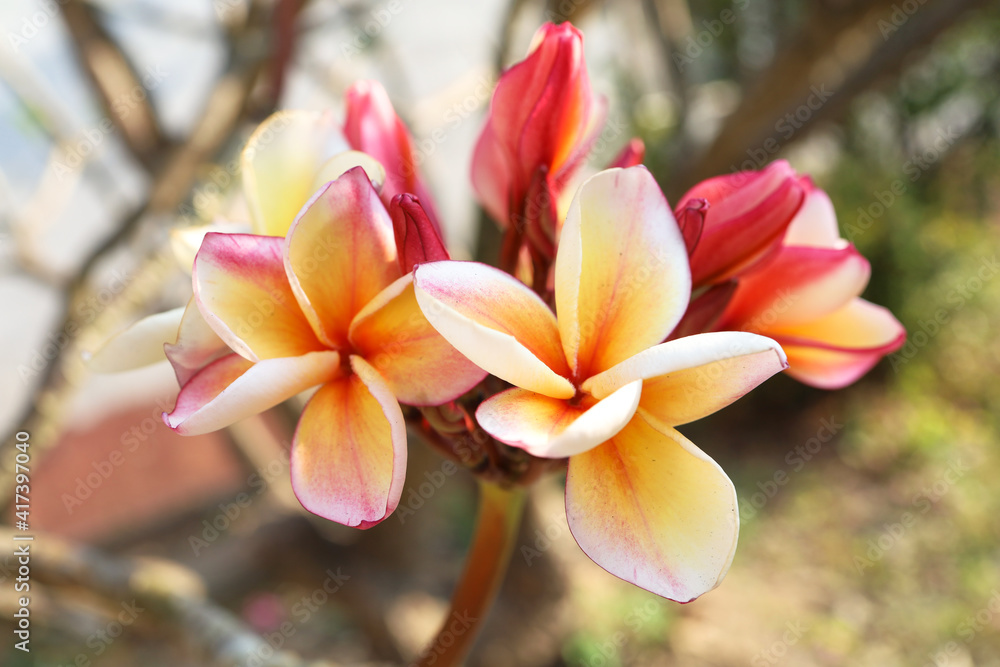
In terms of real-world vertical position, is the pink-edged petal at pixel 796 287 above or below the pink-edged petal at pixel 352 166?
below

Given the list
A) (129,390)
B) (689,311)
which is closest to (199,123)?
(689,311)

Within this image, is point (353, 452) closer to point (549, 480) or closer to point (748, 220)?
point (748, 220)

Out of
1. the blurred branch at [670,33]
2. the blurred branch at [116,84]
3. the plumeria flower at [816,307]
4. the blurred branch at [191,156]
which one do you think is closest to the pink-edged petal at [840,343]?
the plumeria flower at [816,307]

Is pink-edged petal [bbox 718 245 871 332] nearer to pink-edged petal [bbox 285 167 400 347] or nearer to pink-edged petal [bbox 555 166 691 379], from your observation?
pink-edged petal [bbox 555 166 691 379]

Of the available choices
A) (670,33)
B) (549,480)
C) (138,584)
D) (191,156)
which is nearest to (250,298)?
(138,584)

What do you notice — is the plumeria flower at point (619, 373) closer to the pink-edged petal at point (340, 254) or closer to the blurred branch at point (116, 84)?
the pink-edged petal at point (340, 254)

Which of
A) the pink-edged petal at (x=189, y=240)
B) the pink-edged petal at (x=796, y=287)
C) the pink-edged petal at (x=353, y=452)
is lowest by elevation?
the pink-edged petal at (x=796, y=287)

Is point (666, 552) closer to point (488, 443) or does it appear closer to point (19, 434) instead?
point (488, 443)
